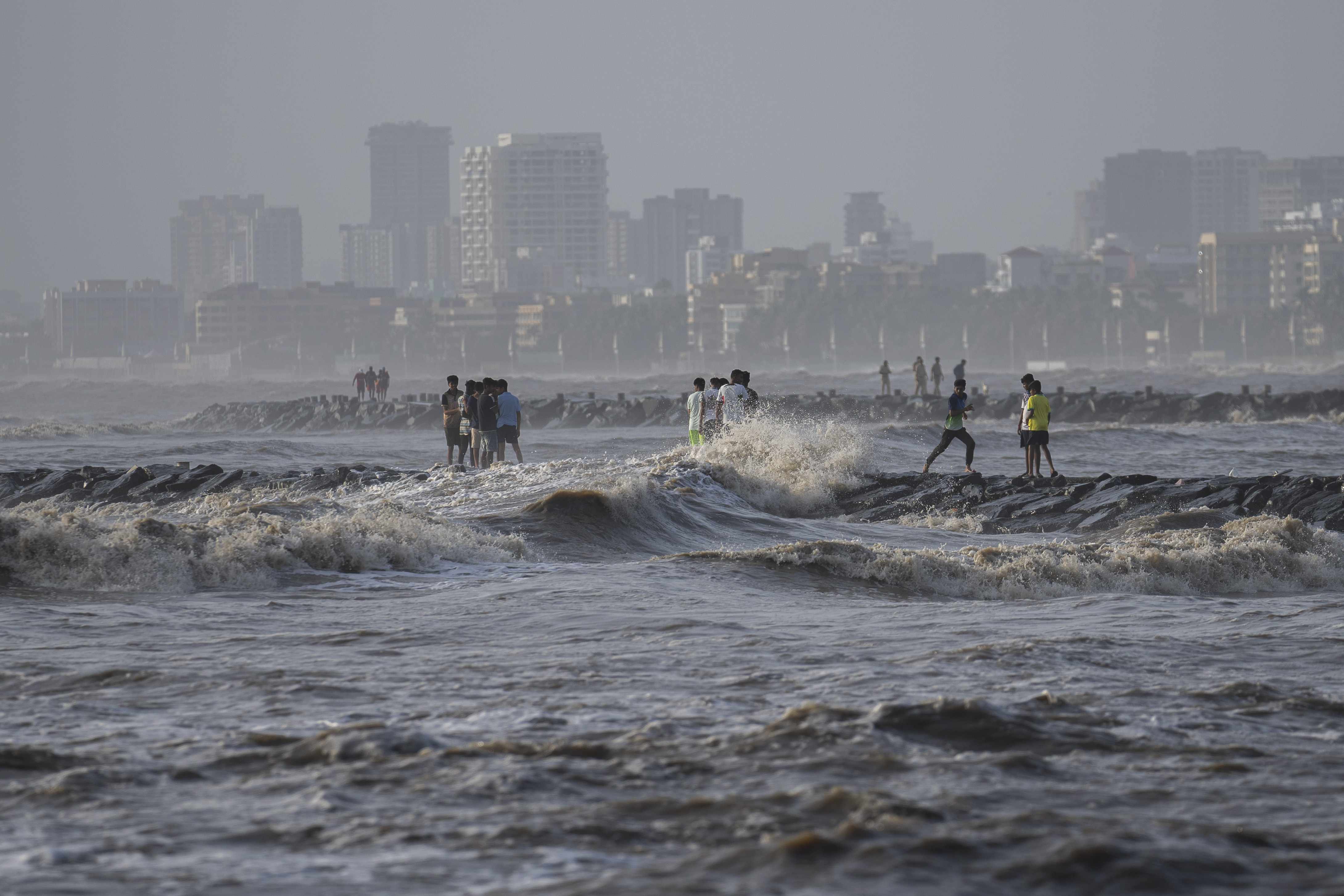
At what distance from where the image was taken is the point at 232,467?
99.0 ft

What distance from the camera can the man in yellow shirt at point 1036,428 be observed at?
66.9 feet

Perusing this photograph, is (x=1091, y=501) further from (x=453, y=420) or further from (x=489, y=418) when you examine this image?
(x=453, y=420)

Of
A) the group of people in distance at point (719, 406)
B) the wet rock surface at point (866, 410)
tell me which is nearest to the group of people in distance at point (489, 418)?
the group of people in distance at point (719, 406)

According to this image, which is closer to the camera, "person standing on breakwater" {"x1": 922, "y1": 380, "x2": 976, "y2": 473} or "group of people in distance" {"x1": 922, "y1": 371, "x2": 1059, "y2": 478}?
"group of people in distance" {"x1": 922, "y1": 371, "x2": 1059, "y2": 478}

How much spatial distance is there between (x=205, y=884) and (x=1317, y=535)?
38.3 ft

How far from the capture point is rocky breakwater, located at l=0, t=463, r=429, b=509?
68.4ft

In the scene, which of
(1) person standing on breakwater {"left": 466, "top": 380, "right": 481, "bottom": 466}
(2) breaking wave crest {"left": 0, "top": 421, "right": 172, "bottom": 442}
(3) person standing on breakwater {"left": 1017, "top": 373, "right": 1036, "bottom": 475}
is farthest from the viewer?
(2) breaking wave crest {"left": 0, "top": 421, "right": 172, "bottom": 442}

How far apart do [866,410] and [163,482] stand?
32.2 m

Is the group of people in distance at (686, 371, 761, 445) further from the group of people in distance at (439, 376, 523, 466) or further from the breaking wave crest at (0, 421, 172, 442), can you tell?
the breaking wave crest at (0, 421, 172, 442)

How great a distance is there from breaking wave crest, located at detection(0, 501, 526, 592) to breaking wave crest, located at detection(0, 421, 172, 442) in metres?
31.8

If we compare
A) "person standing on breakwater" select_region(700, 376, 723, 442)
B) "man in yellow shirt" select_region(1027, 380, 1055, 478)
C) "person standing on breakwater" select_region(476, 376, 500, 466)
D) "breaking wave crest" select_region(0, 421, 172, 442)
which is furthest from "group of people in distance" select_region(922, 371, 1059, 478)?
"breaking wave crest" select_region(0, 421, 172, 442)

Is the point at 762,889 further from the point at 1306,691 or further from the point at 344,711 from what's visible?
the point at 1306,691

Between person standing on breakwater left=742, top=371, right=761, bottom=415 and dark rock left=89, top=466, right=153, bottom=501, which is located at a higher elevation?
person standing on breakwater left=742, top=371, right=761, bottom=415

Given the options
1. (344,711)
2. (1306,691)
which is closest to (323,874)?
(344,711)
